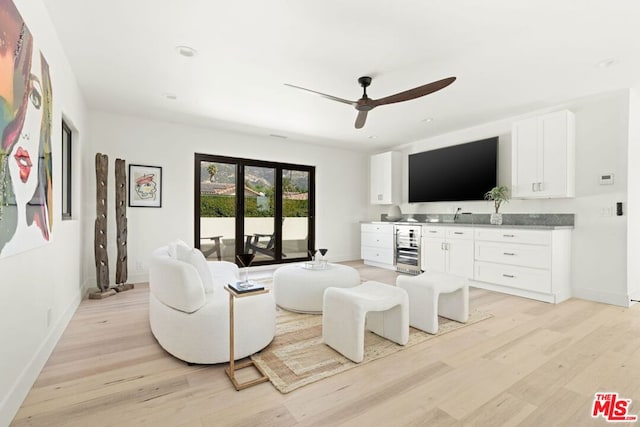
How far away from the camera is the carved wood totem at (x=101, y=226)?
384 cm

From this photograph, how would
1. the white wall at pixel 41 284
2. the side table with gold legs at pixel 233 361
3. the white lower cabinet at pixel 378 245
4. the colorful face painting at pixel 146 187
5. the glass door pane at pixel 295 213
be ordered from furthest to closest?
the glass door pane at pixel 295 213
the white lower cabinet at pixel 378 245
the colorful face painting at pixel 146 187
the side table with gold legs at pixel 233 361
the white wall at pixel 41 284

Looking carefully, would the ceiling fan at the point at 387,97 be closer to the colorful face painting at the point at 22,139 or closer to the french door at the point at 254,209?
the colorful face painting at the point at 22,139

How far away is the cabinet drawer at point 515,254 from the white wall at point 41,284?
4749mm

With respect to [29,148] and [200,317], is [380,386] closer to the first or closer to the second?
[200,317]

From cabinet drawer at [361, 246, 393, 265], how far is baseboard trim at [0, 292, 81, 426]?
469cm

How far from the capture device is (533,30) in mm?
2340

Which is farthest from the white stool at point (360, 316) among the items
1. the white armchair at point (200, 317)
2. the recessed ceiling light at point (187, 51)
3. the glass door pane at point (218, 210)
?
the glass door pane at point (218, 210)

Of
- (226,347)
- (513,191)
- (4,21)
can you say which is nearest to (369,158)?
(513,191)

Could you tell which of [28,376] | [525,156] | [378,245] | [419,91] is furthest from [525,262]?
[28,376]

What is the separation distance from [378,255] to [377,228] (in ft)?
1.75

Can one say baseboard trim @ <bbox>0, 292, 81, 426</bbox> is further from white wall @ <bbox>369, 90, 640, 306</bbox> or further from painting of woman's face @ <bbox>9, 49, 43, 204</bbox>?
white wall @ <bbox>369, 90, 640, 306</bbox>

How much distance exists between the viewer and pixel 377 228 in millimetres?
6016

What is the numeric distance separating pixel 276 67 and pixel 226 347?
8.24ft

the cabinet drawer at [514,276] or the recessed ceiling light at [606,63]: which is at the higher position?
the recessed ceiling light at [606,63]
